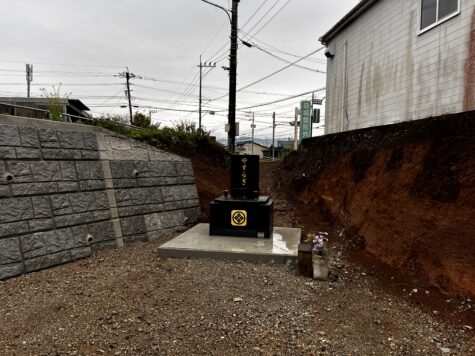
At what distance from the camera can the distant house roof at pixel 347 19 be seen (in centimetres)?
851

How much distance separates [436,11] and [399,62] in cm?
125

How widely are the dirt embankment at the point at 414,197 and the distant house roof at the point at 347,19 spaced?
3602mm

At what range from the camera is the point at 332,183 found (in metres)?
7.64

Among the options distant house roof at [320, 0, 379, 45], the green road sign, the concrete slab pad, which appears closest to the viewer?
the concrete slab pad

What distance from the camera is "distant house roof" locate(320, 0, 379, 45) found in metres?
8.51

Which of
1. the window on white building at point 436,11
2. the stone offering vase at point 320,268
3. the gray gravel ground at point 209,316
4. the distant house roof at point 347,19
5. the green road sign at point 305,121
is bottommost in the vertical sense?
the gray gravel ground at point 209,316

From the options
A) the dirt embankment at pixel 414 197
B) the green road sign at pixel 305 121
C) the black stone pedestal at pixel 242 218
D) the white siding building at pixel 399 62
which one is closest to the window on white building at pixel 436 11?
the white siding building at pixel 399 62

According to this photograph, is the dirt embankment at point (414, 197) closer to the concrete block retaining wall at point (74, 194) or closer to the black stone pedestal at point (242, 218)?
the black stone pedestal at point (242, 218)

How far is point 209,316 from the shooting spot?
3551 mm

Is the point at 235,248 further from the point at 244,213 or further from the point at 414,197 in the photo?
the point at 414,197

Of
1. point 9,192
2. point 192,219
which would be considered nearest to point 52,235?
point 9,192

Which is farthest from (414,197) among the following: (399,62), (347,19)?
(347,19)

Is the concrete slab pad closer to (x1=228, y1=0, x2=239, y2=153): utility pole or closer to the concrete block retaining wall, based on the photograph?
the concrete block retaining wall

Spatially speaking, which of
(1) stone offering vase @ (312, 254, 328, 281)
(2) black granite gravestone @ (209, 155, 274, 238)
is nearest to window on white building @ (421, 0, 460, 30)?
(2) black granite gravestone @ (209, 155, 274, 238)
